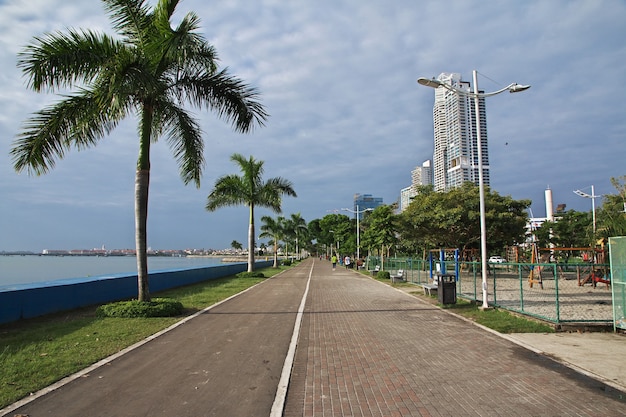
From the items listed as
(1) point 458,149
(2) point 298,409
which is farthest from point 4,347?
(1) point 458,149

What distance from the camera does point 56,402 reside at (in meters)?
4.89

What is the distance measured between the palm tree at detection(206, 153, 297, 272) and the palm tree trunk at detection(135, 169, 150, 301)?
16.4 m

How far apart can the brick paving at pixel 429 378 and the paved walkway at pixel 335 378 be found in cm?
2

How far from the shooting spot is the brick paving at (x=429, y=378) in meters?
4.72

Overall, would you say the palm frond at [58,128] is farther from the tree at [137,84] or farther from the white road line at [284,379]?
the white road line at [284,379]

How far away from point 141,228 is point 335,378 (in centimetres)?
786

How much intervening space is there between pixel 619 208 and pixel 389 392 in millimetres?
27320

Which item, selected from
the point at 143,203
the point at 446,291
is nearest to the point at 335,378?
the point at 143,203

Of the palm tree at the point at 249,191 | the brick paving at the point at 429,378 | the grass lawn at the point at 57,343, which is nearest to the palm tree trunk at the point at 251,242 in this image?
the palm tree at the point at 249,191

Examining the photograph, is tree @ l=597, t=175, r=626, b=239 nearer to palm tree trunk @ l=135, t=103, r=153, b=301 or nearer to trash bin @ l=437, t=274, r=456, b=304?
trash bin @ l=437, t=274, r=456, b=304

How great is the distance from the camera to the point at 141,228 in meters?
11.5

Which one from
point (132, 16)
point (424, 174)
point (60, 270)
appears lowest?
point (60, 270)

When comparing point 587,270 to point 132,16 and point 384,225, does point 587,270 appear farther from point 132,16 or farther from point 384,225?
point 132,16

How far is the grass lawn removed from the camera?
18.5 ft
